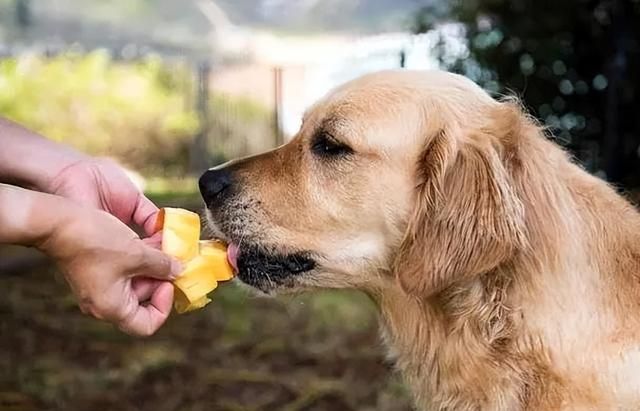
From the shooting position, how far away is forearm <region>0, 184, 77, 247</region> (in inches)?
70.6

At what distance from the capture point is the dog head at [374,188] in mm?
2285

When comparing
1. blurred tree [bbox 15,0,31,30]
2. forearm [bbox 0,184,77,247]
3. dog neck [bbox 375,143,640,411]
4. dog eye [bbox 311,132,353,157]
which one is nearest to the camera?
forearm [bbox 0,184,77,247]

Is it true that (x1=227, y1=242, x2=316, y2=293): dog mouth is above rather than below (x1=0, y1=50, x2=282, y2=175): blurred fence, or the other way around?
above

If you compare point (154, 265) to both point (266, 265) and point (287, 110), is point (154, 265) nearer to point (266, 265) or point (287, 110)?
point (266, 265)

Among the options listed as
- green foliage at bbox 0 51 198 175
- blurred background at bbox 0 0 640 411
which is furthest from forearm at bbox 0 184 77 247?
green foliage at bbox 0 51 198 175

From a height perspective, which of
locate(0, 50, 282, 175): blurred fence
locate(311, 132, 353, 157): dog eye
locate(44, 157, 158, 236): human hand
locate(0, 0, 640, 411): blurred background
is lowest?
locate(0, 50, 282, 175): blurred fence

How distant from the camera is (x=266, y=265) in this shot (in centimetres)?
251

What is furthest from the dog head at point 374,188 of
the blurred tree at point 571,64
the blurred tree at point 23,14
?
the blurred tree at point 23,14

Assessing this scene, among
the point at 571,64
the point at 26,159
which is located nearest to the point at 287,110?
the point at 571,64

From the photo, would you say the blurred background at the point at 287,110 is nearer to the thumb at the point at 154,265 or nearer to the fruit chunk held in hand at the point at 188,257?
the fruit chunk held in hand at the point at 188,257

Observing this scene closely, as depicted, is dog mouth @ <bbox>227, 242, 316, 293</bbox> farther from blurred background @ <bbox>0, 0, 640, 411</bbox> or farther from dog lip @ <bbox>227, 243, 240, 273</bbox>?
blurred background @ <bbox>0, 0, 640, 411</bbox>

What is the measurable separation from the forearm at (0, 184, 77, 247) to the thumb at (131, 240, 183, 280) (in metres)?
0.20

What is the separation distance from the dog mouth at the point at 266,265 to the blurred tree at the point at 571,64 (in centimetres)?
428

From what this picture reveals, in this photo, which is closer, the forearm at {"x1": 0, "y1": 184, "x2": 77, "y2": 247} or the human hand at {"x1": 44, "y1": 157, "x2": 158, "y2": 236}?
the forearm at {"x1": 0, "y1": 184, "x2": 77, "y2": 247}
